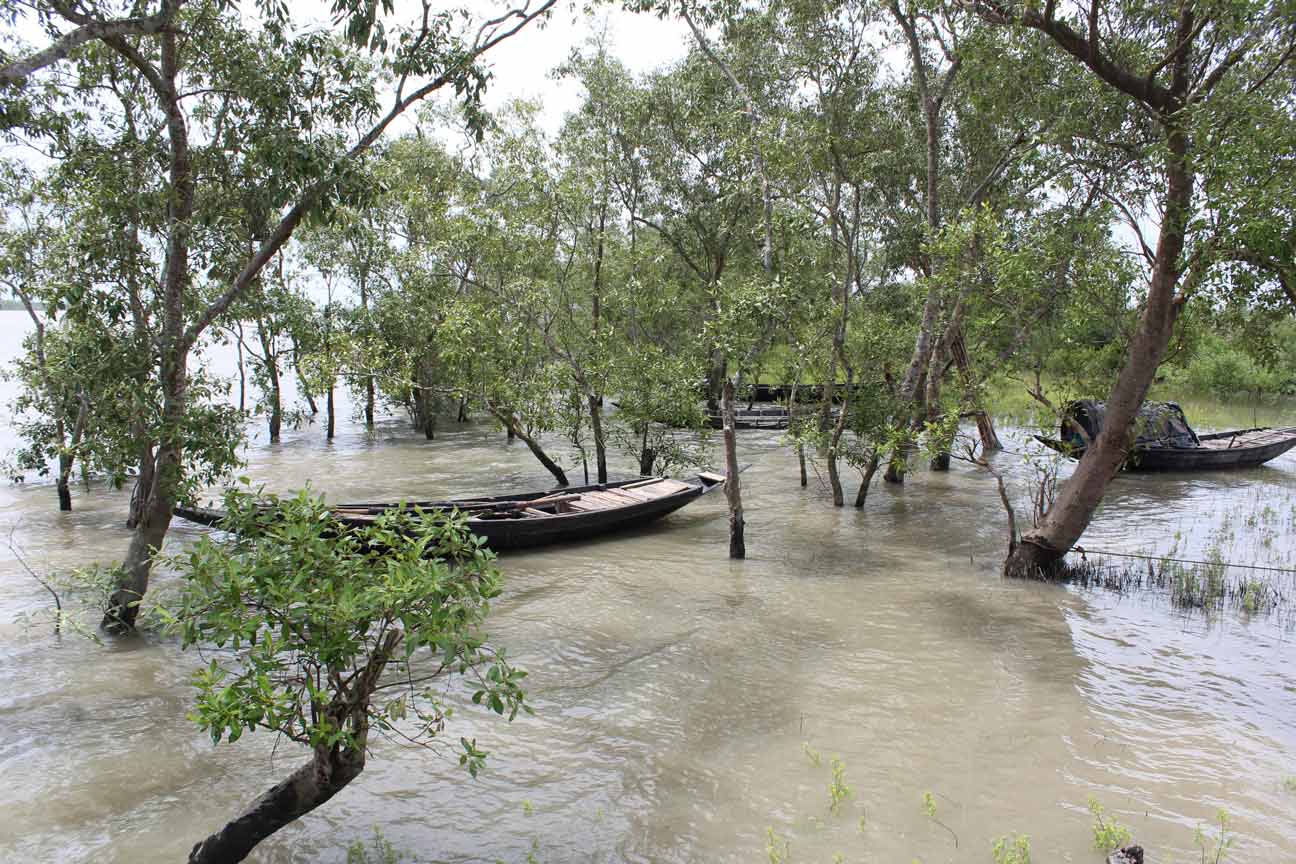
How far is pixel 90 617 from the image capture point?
28.9 ft

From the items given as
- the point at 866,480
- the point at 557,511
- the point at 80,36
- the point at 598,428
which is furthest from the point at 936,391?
the point at 80,36

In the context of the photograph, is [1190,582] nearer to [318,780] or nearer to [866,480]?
[866,480]

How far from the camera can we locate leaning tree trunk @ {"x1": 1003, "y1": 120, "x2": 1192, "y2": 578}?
8.32 metres

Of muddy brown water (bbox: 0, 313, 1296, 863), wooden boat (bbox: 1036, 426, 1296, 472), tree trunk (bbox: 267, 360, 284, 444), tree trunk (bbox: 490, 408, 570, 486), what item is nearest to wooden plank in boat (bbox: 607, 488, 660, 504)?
muddy brown water (bbox: 0, 313, 1296, 863)

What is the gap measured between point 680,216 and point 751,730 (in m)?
17.2

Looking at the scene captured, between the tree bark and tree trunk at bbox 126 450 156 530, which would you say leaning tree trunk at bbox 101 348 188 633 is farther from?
tree trunk at bbox 126 450 156 530

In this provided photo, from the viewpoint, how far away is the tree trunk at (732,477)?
1105cm

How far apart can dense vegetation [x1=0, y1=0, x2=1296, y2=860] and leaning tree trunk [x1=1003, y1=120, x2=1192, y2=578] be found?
0.04 m

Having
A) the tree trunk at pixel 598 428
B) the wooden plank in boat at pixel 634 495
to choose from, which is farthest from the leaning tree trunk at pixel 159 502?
the tree trunk at pixel 598 428

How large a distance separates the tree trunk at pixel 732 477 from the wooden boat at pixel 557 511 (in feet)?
6.72

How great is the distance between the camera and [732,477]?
451 inches

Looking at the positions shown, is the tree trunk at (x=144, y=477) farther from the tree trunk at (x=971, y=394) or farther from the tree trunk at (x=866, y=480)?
the tree trunk at (x=866, y=480)

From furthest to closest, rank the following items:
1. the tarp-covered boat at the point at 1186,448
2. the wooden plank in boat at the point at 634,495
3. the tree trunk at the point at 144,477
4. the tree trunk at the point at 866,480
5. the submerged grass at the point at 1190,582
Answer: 1. the tarp-covered boat at the point at 1186,448
2. the tree trunk at the point at 866,480
3. the wooden plank in boat at the point at 634,495
4. the tree trunk at the point at 144,477
5. the submerged grass at the point at 1190,582

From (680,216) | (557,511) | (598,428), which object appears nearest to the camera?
(557,511)
